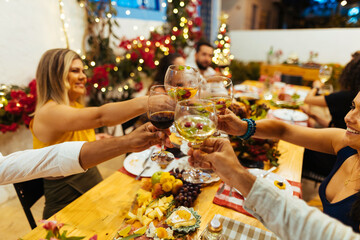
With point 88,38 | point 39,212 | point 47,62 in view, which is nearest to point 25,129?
point 39,212

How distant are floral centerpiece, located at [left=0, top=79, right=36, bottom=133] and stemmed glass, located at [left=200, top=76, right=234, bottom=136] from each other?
1735mm

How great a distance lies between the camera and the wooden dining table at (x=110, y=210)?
94 cm

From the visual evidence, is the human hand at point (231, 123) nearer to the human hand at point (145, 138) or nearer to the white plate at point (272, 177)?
the white plate at point (272, 177)

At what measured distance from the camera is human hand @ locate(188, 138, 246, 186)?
73 cm

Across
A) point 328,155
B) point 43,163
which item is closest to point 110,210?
point 43,163

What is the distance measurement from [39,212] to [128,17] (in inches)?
120

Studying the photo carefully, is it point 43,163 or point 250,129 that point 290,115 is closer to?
point 250,129

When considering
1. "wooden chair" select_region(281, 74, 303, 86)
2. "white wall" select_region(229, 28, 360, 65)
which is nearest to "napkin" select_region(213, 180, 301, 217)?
"wooden chair" select_region(281, 74, 303, 86)

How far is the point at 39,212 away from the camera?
7.56ft

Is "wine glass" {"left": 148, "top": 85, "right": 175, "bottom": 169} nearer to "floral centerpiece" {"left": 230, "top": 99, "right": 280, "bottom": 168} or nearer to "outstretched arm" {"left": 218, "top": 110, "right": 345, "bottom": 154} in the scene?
"outstretched arm" {"left": 218, "top": 110, "right": 345, "bottom": 154}

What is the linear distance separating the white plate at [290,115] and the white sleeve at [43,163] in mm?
1827

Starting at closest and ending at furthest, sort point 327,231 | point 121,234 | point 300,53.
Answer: point 327,231 → point 121,234 → point 300,53

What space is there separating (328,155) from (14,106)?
283 cm

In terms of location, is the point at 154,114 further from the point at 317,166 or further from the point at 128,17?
the point at 128,17
